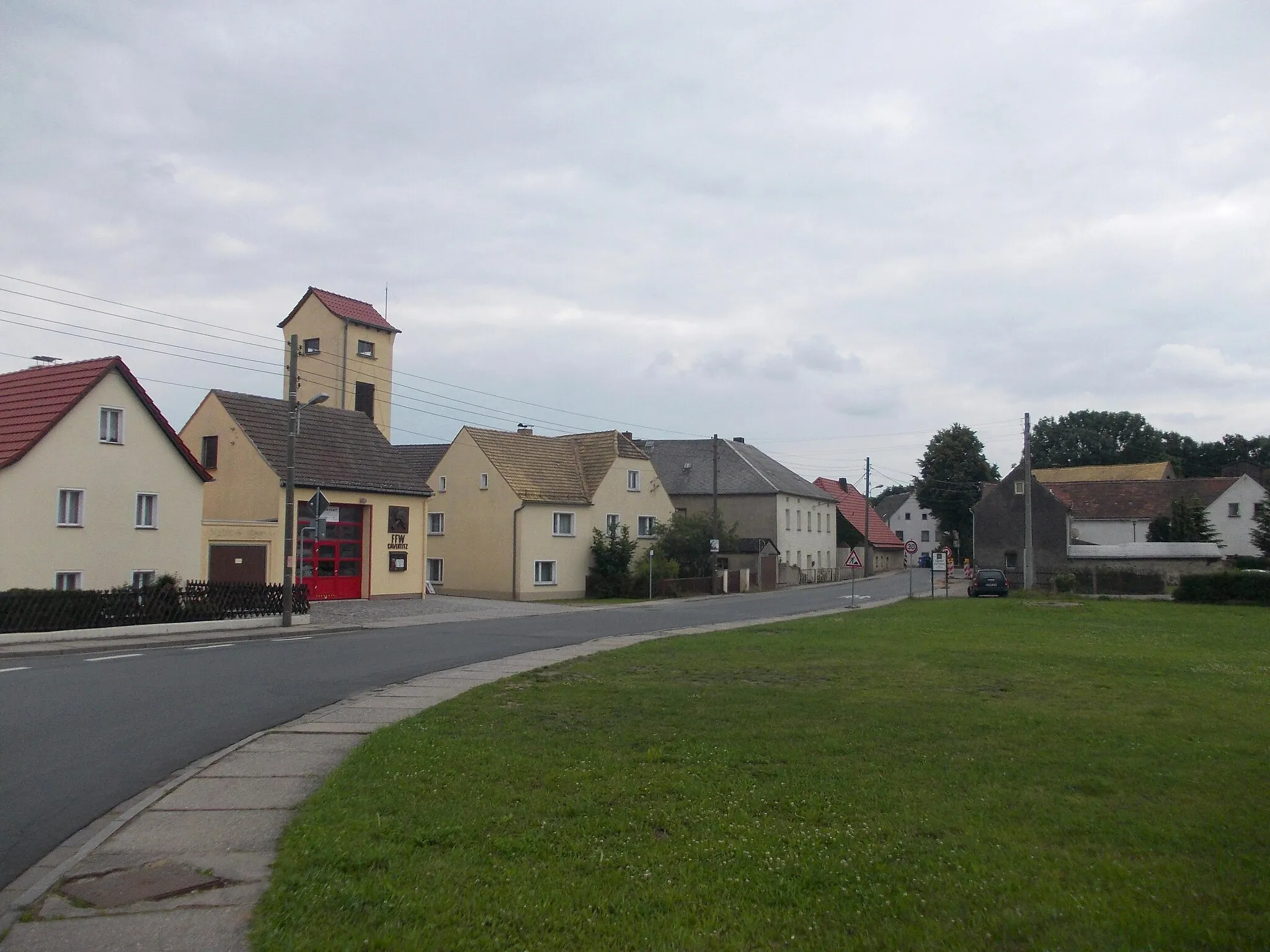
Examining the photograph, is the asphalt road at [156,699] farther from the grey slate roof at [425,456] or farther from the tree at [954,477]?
the tree at [954,477]

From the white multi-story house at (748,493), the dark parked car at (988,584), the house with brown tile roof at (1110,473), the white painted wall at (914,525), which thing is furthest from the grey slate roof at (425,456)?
the white painted wall at (914,525)

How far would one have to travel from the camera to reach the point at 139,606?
25359 mm

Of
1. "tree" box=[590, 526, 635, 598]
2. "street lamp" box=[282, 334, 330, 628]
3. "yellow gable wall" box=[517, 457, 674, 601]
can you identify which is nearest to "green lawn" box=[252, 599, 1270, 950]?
"street lamp" box=[282, 334, 330, 628]

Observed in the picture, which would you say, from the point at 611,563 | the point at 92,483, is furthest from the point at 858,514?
the point at 92,483

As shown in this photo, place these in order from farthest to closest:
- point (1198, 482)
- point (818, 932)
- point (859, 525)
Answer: point (859, 525) → point (1198, 482) → point (818, 932)

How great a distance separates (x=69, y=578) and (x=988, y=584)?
4039 cm

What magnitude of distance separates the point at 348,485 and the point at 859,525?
61724mm

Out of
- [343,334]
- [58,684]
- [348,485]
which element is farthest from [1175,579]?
[58,684]

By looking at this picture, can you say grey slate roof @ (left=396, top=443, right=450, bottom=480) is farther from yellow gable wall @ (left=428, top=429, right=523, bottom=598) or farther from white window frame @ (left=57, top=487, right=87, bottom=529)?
white window frame @ (left=57, top=487, right=87, bottom=529)

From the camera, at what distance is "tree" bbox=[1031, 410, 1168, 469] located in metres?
116

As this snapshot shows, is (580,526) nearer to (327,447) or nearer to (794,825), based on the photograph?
(327,447)

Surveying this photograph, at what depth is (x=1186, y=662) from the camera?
1839 cm

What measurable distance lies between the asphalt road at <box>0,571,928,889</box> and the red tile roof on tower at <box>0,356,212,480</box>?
9.40 meters

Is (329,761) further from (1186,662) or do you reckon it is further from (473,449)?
(473,449)
